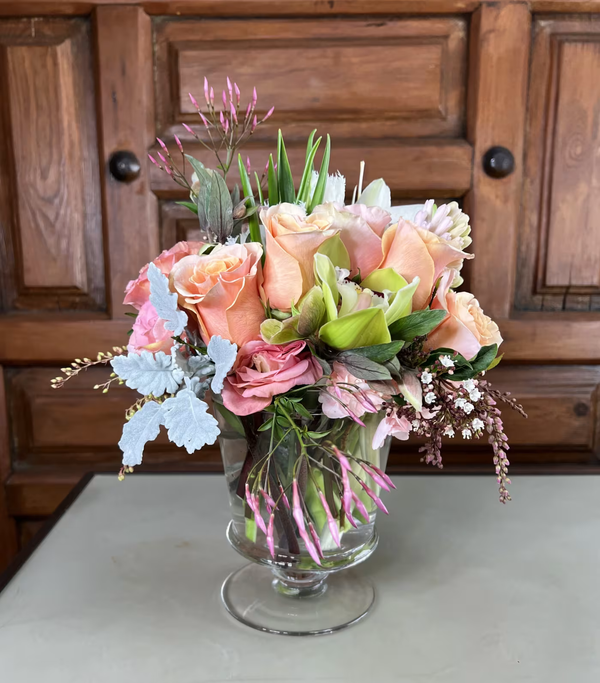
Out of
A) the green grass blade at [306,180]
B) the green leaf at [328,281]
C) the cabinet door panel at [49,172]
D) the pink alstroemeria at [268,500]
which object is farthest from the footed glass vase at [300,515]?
the cabinet door panel at [49,172]

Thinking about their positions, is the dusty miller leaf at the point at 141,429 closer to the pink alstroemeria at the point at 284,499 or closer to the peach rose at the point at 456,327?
the pink alstroemeria at the point at 284,499

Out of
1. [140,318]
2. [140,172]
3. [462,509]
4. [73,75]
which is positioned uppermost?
[73,75]

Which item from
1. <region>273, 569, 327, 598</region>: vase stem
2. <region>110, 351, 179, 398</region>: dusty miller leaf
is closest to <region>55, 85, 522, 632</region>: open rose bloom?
<region>110, 351, 179, 398</region>: dusty miller leaf

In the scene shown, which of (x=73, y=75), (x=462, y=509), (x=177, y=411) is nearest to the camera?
(x=177, y=411)

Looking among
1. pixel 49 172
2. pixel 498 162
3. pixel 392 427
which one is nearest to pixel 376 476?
pixel 392 427

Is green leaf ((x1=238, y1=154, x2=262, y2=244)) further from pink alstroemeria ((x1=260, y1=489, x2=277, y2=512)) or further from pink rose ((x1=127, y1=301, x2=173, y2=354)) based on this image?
pink alstroemeria ((x1=260, y1=489, x2=277, y2=512))

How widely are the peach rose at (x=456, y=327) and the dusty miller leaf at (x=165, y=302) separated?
21 cm

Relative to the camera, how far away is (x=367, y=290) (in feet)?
1.62

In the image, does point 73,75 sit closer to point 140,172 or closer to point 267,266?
point 140,172

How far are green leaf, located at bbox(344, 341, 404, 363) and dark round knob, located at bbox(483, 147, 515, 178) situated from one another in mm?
678

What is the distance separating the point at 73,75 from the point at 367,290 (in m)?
0.81

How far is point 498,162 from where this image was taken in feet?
3.42

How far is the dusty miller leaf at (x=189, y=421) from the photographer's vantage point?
0.46 metres

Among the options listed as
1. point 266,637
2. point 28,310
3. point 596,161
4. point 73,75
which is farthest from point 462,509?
point 73,75
